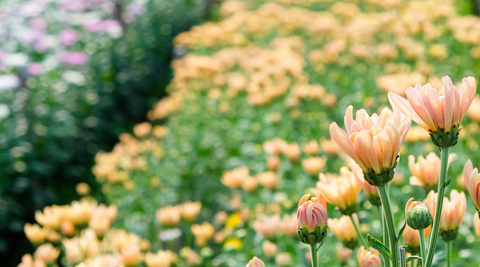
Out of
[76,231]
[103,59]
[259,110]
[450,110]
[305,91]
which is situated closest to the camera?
[450,110]

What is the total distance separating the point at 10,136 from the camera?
3.36m

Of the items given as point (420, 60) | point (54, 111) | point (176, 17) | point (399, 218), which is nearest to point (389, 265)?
point (399, 218)

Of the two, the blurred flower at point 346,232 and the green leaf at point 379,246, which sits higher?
the green leaf at point 379,246

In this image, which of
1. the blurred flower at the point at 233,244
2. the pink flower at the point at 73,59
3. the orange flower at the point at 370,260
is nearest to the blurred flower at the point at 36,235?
the blurred flower at the point at 233,244

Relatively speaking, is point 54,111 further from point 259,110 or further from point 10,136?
point 259,110

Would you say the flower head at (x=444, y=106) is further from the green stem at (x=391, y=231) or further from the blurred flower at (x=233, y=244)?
the blurred flower at (x=233, y=244)

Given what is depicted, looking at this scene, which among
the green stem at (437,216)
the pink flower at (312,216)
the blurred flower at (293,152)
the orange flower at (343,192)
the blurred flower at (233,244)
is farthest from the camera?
the blurred flower at (293,152)

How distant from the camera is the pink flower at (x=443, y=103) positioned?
2.15 ft

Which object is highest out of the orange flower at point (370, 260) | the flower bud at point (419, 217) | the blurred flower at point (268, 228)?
the flower bud at point (419, 217)

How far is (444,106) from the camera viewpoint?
663 millimetres

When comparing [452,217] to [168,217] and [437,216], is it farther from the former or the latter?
[168,217]

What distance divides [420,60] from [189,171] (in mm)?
1896

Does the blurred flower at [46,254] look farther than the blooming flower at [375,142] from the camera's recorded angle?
Yes

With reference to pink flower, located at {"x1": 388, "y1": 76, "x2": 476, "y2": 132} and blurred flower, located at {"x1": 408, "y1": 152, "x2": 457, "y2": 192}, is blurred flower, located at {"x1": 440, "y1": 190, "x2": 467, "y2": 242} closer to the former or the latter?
blurred flower, located at {"x1": 408, "y1": 152, "x2": 457, "y2": 192}
